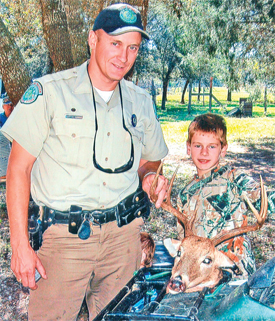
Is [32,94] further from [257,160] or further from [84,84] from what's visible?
[257,160]

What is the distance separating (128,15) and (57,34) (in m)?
2.76

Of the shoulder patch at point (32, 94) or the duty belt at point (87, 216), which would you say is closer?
the shoulder patch at point (32, 94)

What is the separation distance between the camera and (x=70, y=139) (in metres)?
2.55

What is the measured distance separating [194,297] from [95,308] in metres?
0.99

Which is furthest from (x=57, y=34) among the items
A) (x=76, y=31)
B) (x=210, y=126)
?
(x=210, y=126)

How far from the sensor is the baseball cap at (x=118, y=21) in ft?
8.42

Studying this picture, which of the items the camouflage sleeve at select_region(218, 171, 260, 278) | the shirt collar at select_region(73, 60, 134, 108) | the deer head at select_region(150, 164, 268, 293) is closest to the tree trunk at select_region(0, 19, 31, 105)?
the shirt collar at select_region(73, 60, 134, 108)

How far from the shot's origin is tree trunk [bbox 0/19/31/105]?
501cm

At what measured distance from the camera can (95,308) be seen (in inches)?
115

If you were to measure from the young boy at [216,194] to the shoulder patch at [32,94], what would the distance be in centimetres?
143

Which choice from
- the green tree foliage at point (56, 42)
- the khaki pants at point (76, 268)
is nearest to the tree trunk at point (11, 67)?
the green tree foliage at point (56, 42)

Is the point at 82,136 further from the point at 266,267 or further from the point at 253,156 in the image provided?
the point at 253,156

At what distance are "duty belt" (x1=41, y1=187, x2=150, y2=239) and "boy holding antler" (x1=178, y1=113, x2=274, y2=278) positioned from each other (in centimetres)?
51

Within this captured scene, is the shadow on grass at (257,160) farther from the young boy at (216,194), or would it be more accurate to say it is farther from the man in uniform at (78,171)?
the man in uniform at (78,171)
